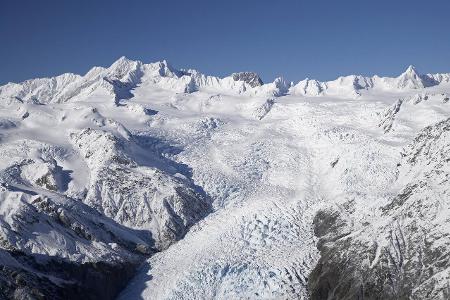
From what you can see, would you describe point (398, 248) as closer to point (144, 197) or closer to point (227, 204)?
point (227, 204)

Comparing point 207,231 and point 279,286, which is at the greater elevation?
point 207,231

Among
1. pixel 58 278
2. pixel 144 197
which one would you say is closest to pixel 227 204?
pixel 144 197

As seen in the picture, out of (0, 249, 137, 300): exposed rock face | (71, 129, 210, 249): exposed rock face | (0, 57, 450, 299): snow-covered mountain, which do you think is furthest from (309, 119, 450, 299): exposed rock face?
(0, 249, 137, 300): exposed rock face

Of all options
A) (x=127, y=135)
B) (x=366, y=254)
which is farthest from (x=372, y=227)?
(x=127, y=135)

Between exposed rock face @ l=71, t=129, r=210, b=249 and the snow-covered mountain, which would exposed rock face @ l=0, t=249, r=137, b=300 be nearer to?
the snow-covered mountain

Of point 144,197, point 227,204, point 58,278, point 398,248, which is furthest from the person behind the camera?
Answer: point 227,204

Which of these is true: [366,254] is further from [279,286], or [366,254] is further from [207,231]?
[207,231]

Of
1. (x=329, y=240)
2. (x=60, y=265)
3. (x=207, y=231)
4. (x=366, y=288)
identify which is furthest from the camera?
(x=207, y=231)

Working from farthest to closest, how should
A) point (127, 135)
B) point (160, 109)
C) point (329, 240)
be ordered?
point (160, 109) < point (127, 135) < point (329, 240)
